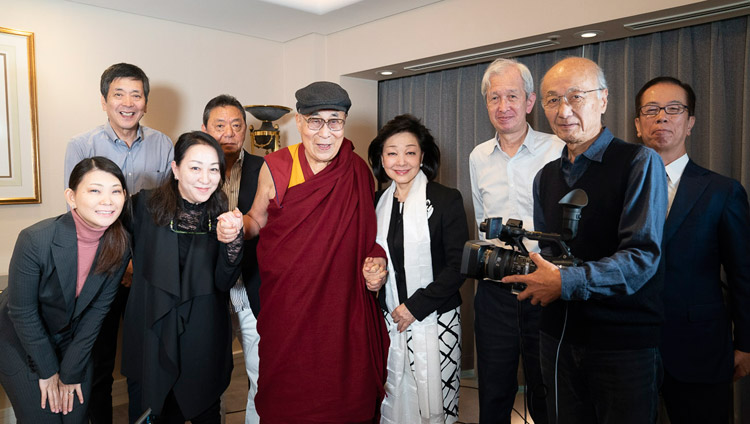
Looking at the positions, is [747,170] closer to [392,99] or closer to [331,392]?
[331,392]

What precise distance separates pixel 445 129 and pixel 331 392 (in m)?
2.13

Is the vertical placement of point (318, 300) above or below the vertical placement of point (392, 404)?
above

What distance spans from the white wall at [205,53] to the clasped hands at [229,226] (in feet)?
5.59

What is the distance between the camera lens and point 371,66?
3346 millimetres

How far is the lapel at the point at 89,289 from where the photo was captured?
1.68 metres

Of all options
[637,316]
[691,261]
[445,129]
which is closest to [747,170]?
[691,261]

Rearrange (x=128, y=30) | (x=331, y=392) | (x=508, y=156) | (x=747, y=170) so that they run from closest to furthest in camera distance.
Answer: (x=331, y=392) → (x=508, y=156) → (x=747, y=170) → (x=128, y=30)

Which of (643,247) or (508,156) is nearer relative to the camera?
(643,247)

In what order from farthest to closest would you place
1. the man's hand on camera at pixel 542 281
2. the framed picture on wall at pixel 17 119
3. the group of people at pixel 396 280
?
the framed picture on wall at pixel 17 119 < the group of people at pixel 396 280 < the man's hand on camera at pixel 542 281

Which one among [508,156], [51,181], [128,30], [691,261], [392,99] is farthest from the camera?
[392,99]

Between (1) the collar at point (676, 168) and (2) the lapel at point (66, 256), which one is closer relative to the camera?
(2) the lapel at point (66, 256)

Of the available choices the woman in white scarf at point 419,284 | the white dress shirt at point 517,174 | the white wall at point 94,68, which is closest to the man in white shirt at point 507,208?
the white dress shirt at point 517,174

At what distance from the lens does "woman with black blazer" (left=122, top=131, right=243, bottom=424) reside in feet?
5.34

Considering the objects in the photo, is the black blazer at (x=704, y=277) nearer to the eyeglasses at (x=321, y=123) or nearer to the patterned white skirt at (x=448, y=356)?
the patterned white skirt at (x=448, y=356)
